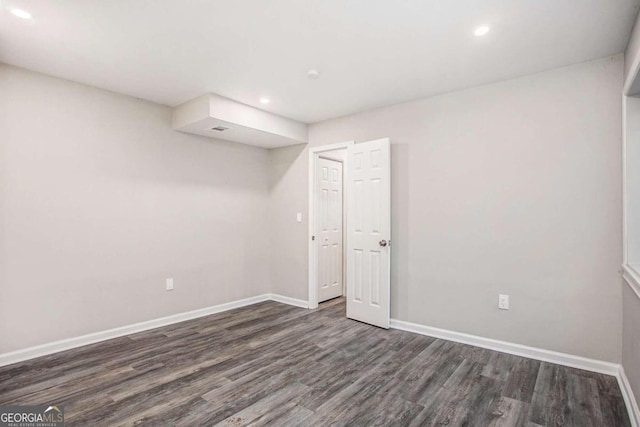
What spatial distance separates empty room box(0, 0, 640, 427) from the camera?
2.11 meters

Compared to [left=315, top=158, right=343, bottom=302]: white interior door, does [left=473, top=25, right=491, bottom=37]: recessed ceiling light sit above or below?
above

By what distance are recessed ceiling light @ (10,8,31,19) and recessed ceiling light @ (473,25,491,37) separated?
2.94 meters

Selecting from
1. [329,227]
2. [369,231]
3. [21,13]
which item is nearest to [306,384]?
[369,231]

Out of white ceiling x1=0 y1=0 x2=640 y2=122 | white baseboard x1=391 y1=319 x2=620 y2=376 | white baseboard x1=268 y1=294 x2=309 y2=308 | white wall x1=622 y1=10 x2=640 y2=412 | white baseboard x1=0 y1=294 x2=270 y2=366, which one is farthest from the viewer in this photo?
white baseboard x1=268 y1=294 x2=309 y2=308

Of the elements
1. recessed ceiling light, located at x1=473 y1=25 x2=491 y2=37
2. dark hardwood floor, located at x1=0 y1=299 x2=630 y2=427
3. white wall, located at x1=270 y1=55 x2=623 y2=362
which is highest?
recessed ceiling light, located at x1=473 y1=25 x2=491 y2=37

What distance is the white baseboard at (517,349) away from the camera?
2541mm

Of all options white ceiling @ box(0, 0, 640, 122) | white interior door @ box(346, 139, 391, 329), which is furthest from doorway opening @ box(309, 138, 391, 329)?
white ceiling @ box(0, 0, 640, 122)

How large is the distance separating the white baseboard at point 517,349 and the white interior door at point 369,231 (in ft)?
1.11

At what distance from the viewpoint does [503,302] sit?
9.73 ft

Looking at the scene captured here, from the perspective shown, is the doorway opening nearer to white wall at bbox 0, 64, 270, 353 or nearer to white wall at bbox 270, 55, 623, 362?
white wall at bbox 270, 55, 623, 362

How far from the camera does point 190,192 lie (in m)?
3.96

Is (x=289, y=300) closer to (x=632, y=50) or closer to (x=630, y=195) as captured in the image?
(x=630, y=195)

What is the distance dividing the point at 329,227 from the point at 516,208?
2517 millimetres

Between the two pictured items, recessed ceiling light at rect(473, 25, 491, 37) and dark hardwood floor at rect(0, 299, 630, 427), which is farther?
recessed ceiling light at rect(473, 25, 491, 37)
